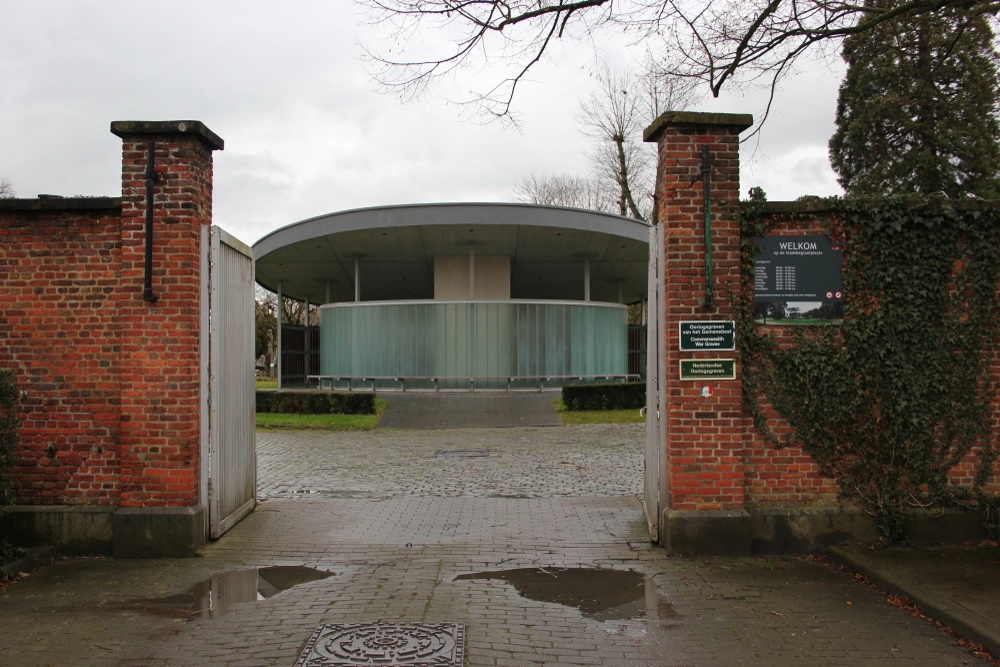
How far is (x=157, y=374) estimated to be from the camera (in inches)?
259

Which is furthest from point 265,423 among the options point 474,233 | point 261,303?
point 261,303

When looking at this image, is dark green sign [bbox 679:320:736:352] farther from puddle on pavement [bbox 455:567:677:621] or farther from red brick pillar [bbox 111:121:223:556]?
red brick pillar [bbox 111:121:223:556]

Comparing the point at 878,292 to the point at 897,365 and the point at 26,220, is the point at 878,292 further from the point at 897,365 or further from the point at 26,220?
the point at 26,220

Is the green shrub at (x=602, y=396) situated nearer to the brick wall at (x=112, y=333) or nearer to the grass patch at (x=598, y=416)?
the grass patch at (x=598, y=416)

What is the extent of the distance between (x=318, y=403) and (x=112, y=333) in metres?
14.9

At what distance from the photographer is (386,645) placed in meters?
4.38

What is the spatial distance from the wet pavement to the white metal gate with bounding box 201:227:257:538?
1.17ft

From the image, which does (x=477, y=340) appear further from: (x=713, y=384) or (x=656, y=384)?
(x=713, y=384)

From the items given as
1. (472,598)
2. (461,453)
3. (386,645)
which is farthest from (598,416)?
(386,645)

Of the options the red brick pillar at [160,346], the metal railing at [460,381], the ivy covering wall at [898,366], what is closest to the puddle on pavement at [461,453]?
the red brick pillar at [160,346]

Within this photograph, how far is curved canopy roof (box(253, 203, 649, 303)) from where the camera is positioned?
23.1 m

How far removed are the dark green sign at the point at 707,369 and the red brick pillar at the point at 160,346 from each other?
13.7ft

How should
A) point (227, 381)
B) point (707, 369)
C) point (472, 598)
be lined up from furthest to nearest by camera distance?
1. point (227, 381)
2. point (707, 369)
3. point (472, 598)

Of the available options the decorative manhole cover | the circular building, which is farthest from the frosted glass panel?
the decorative manhole cover
